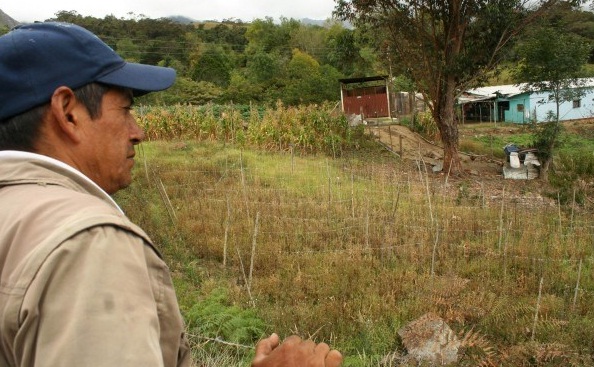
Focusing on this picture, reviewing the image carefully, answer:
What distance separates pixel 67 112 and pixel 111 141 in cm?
12

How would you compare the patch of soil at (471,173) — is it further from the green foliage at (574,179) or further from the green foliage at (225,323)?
the green foliage at (225,323)

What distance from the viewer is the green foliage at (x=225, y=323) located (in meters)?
4.52

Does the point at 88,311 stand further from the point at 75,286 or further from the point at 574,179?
the point at 574,179

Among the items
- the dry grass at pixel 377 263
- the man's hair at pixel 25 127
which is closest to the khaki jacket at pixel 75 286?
the man's hair at pixel 25 127

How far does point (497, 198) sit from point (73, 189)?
12151mm

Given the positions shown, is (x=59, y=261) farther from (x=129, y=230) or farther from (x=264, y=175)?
(x=264, y=175)

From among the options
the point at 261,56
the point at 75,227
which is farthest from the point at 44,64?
the point at 261,56

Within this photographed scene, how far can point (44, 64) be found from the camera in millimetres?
1062

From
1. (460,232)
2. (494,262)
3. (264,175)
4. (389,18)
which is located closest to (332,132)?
(389,18)

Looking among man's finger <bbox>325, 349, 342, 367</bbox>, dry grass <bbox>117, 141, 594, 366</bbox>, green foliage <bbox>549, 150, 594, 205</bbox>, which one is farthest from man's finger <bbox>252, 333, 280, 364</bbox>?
green foliage <bbox>549, 150, 594, 205</bbox>

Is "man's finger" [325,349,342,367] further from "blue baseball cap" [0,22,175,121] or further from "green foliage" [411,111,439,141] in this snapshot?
"green foliage" [411,111,439,141]

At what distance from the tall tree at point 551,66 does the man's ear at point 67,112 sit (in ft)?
55.5

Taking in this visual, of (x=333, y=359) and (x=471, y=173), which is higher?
(x=333, y=359)

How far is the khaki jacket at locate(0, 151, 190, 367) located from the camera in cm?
77
